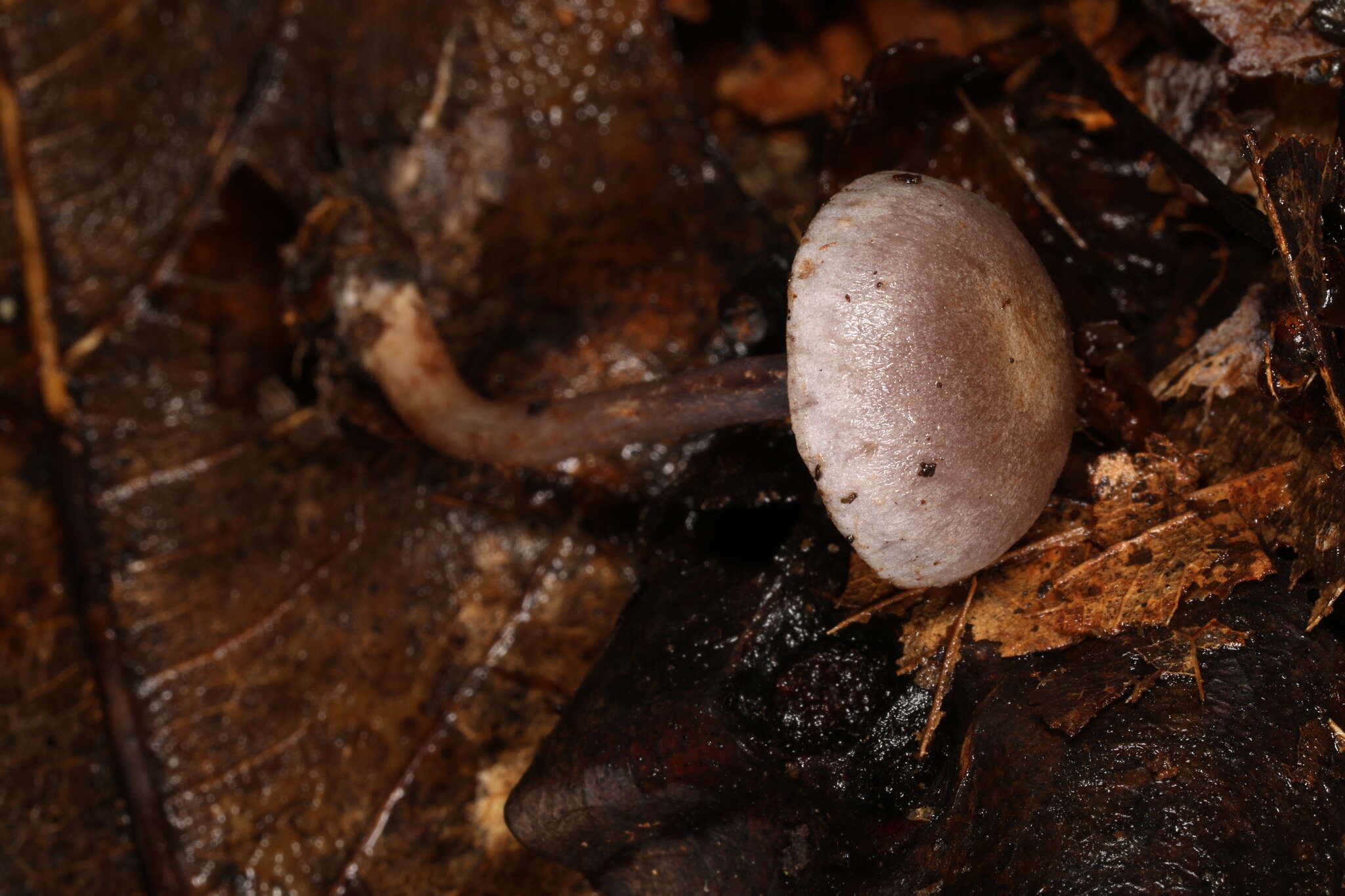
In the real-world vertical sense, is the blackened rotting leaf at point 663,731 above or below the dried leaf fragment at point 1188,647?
below

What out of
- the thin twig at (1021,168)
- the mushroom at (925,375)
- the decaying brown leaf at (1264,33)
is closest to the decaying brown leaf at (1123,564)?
the mushroom at (925,375)

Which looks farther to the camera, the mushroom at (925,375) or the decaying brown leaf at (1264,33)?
the decaying brown leaf at (1264,33)

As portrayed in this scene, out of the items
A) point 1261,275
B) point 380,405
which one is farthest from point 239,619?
point 1261,275

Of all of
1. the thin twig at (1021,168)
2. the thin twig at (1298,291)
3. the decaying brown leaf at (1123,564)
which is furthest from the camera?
the thin twig at (1021,168)

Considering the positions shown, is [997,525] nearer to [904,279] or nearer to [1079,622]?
[1079,622]

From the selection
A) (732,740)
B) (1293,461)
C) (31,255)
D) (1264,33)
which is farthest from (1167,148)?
(31,255)

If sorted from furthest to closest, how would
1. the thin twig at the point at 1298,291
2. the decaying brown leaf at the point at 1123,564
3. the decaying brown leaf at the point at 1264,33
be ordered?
the decaying brown leaf at the point at 1264,33
the decaying brown leaf at the point at 1123,564
the thin twig at the point at 1298,291

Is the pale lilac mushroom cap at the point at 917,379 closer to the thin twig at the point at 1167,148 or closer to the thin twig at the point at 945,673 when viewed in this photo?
the thin twig at the point at 945,673
